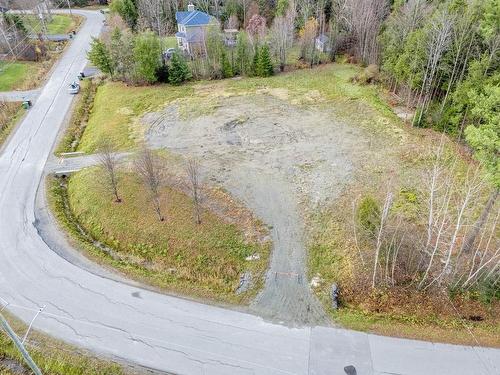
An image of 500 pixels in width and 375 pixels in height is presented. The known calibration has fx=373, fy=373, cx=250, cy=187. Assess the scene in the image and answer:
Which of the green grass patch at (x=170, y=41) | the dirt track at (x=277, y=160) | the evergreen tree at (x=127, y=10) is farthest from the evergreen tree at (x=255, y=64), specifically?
the evergreen tree at (x=127, y=10)

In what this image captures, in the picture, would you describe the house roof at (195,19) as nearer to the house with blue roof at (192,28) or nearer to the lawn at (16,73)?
the house with blue roof at (192,28)

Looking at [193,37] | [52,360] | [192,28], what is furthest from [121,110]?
[52,360]

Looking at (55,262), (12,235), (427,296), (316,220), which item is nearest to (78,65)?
(12,235)

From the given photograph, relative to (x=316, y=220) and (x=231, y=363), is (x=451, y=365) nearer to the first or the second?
(x=231, y=363)

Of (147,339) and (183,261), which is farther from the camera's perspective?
(183,261)

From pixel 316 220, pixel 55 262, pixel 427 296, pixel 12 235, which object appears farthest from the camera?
pixel 316 220

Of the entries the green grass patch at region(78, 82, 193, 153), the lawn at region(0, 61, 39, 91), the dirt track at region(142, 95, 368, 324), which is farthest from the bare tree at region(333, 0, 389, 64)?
the lawn at region(0, 61, 39, 91)

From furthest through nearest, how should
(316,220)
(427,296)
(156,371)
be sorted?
(316,220)
(427,296)
(156,371)
